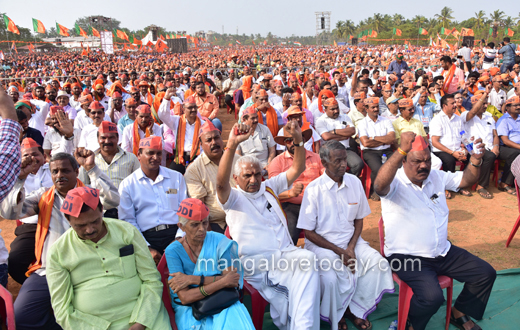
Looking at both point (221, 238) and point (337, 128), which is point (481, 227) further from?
point (221, 238)

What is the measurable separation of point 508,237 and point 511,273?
0.97 meters

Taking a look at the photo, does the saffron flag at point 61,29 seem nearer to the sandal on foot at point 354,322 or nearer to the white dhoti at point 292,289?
the white dhoti at point 292,289

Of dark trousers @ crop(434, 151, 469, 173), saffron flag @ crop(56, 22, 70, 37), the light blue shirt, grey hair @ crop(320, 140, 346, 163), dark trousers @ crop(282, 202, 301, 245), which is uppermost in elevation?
saffron flag @ crop(56, 22, 70, 37)

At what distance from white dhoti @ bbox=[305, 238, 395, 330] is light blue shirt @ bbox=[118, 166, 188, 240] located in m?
1.51

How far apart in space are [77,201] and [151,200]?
1160 mm

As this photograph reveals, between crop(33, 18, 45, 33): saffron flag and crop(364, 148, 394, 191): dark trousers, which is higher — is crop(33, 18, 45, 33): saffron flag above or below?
above

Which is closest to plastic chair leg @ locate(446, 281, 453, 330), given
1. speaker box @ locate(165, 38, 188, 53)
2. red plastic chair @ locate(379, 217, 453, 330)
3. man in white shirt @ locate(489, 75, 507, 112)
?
red plastic chair @ locate(379, 217, 453, 330)

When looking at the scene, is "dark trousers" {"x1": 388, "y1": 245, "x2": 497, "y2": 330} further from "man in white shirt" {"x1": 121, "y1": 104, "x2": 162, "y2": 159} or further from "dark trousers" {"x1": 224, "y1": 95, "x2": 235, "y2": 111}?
"dark trousers" {"x1": 224, "y1": 95, "x2": 235, "y2": 111}

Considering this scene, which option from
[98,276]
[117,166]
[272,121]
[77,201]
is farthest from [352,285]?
[272,121]

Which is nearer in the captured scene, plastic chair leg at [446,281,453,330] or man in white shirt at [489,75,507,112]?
plastic chair leg at [446,281,453,330]

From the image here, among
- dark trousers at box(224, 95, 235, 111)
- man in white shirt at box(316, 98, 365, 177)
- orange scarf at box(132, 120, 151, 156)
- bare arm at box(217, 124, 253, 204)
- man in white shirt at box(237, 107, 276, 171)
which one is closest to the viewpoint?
bare arm at box(217, 124, 253, 204)

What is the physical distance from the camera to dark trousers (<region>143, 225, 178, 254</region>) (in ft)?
11.1

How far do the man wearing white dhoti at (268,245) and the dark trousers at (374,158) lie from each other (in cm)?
267

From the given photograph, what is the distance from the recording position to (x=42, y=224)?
2.84 metres
